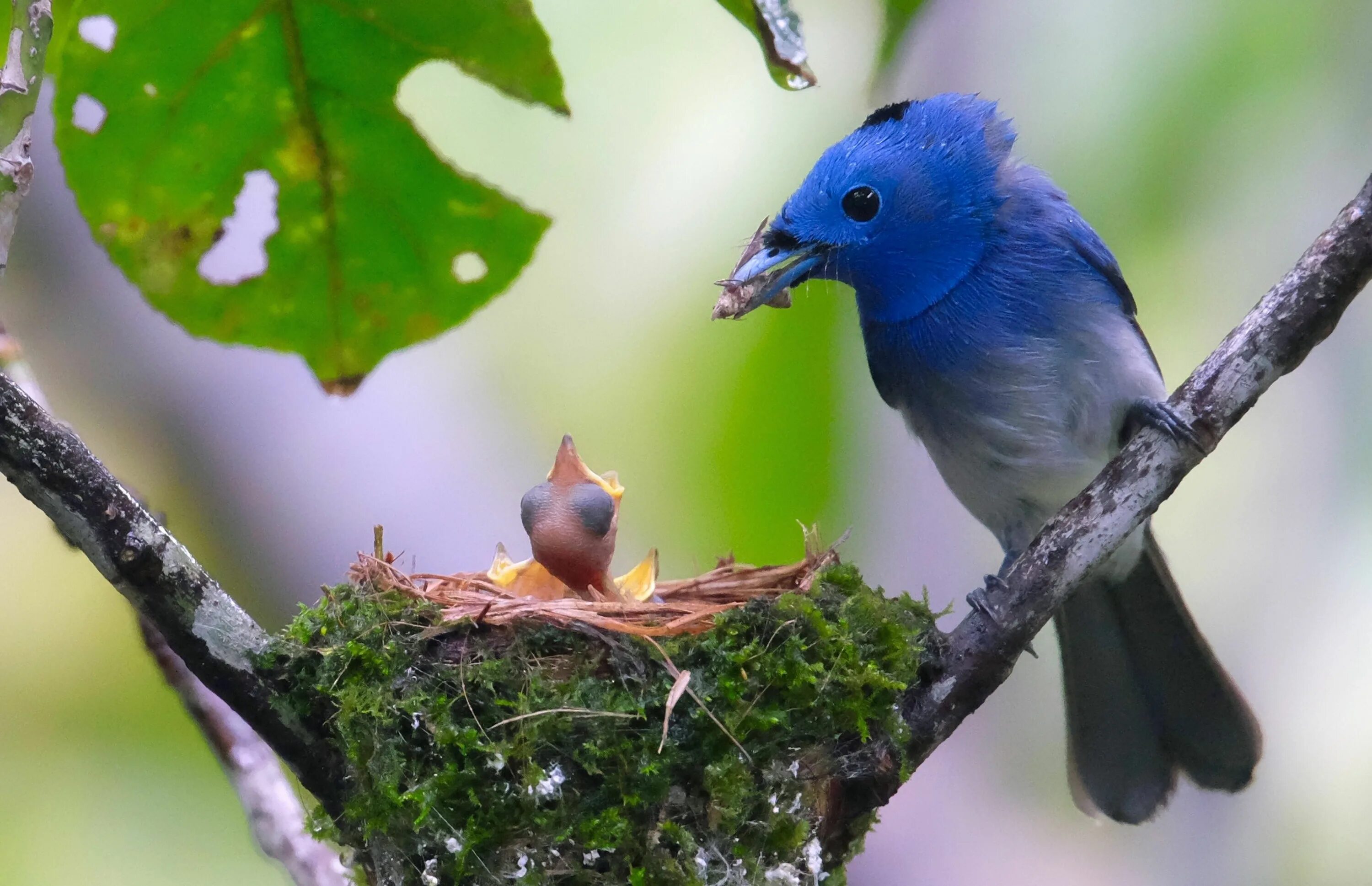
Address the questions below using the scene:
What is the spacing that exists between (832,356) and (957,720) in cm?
116

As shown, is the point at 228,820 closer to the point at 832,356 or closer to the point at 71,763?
the point at 71,763

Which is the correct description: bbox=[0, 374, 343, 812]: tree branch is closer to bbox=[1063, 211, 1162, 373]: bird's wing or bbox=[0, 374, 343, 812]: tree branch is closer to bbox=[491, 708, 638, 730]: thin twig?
bbox=[491, 708, 638, 730]: thin twig

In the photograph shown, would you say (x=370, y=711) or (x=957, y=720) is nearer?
(x=370, y=711)

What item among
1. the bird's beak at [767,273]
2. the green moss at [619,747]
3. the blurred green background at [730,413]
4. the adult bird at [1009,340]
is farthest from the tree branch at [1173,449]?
the blurred green background at [730,413]

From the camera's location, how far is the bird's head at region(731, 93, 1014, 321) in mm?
1548

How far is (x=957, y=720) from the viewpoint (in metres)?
1.30

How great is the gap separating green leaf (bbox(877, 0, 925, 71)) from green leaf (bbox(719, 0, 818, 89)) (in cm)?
42

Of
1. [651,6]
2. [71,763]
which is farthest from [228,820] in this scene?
[651,6]

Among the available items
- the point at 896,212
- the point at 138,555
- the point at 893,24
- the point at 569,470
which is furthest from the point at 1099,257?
the point at 138,555

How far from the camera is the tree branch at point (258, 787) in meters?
1.42

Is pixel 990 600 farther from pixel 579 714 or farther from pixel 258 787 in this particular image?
pixel 258 787

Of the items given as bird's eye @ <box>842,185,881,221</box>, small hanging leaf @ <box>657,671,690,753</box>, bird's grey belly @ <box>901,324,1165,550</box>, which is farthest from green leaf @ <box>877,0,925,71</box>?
small hanging leaf @ <box>657,671,690,753</box>

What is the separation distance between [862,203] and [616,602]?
2.15ft

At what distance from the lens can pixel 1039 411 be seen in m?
1.68
